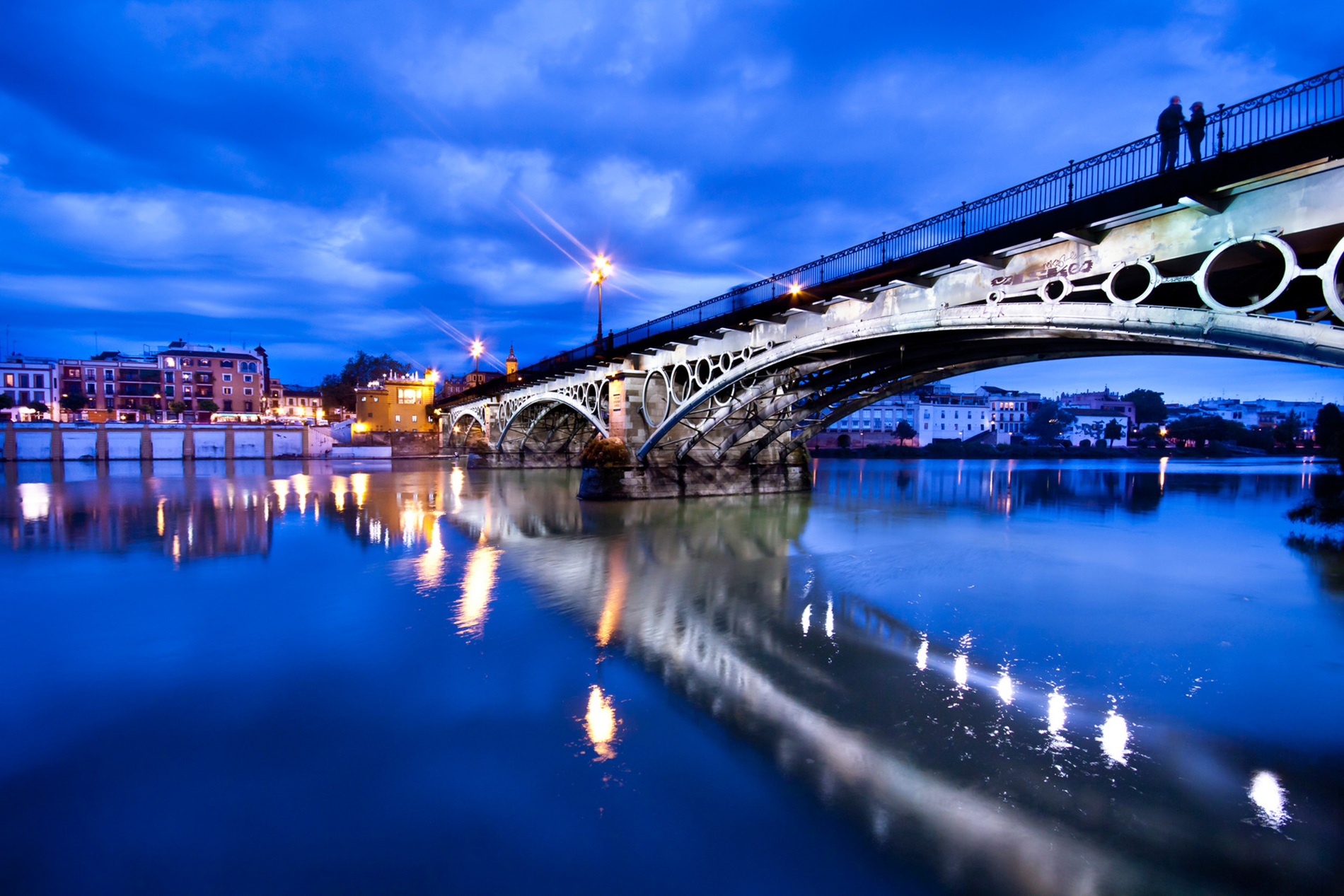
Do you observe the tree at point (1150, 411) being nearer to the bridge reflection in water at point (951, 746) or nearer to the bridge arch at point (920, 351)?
the bridge arch at point (920, 351)

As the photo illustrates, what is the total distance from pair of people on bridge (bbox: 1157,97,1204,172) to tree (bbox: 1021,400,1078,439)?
347 ft

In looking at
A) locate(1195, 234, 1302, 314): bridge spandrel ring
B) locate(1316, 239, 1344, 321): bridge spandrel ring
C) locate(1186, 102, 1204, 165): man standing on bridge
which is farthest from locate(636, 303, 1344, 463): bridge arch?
locate(1186, 102, 1204, 165): man standing on bridge

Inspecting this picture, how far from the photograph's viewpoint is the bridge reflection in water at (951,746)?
11.7 feet

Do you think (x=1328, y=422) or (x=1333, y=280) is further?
(x=1328, y=422)

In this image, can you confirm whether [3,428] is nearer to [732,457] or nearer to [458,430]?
[458,430]

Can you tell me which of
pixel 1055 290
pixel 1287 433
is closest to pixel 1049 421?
pixel 1287 433

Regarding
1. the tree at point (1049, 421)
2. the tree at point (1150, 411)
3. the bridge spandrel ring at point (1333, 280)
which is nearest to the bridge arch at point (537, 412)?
the bridge spandrel ring at point (1333, 280)

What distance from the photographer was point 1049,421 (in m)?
102

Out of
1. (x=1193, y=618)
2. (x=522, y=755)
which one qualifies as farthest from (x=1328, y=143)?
(x=522, y=755)

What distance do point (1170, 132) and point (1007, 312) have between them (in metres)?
3.42

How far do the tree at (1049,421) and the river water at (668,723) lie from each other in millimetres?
100592

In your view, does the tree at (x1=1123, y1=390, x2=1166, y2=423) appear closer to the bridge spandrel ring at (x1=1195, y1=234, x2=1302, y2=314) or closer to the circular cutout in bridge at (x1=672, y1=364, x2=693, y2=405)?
the circular cutout in bridge at (x1=672, y1=364, x2=693, y2=405)

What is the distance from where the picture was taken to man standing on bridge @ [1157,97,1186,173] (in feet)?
29.7

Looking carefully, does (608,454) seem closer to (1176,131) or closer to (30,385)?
(1176,131)
